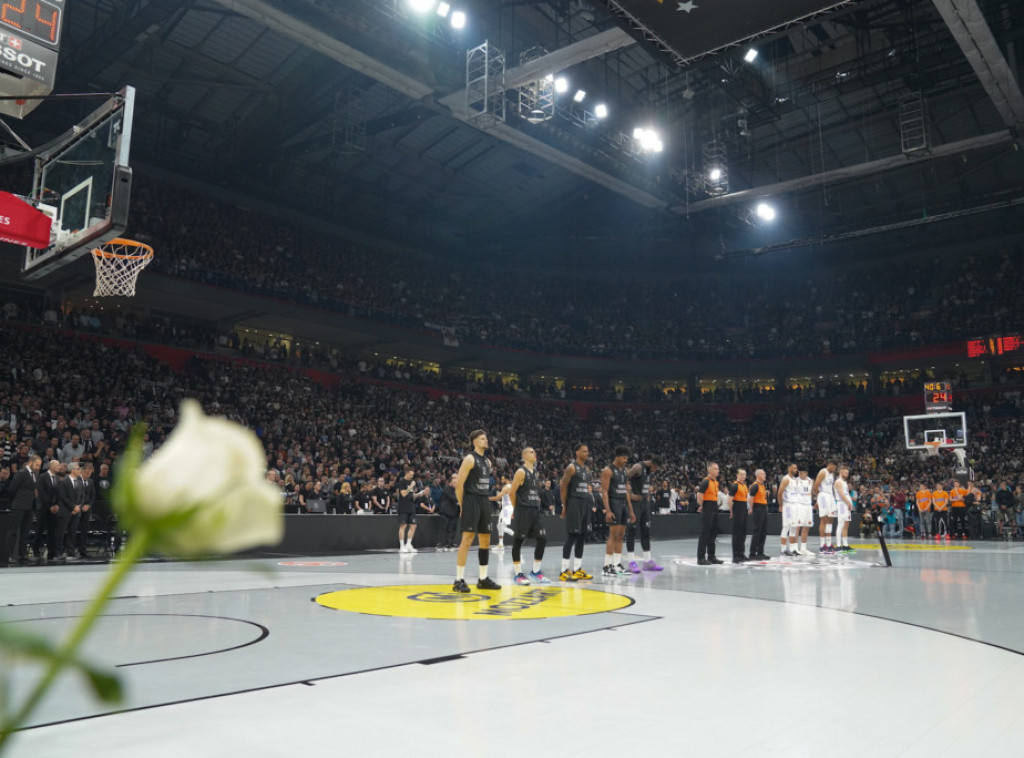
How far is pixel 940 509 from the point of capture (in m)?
24.6

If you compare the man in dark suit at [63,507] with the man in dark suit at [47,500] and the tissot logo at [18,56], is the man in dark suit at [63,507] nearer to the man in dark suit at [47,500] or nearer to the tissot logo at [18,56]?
the man in dark suit at [47,500]

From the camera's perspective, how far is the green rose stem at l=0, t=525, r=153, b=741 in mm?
614

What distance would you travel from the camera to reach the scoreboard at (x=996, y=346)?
108 ft

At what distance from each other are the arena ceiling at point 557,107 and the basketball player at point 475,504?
768 centimetres

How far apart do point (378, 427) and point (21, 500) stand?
1658 cm

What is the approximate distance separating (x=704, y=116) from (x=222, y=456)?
28.0 metres

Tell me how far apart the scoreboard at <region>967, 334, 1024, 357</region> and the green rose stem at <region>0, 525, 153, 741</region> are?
38824 mm

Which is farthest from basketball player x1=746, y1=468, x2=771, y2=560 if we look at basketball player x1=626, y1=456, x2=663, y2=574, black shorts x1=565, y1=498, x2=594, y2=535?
black shorts x1=565, y1=498, x2=594, y2=535

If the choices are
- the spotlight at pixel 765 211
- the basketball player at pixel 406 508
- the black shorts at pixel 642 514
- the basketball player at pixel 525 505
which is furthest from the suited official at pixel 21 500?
the spotlight at pixel 765 211

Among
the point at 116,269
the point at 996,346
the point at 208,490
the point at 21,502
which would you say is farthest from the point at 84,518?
the point at 996,346

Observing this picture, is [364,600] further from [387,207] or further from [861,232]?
[387,207]

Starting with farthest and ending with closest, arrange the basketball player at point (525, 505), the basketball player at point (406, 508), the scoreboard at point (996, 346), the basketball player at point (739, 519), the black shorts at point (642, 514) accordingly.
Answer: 1. the scoreboard at point (996, 346)
2. the basketball player at point (406, 508)
3. the basketball player at point (739, 519)
4. the black shorts at point (642, 514)
5. the basketball player at point (525, 505)

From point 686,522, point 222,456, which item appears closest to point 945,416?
point 686,522

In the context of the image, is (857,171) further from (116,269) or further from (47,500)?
(47,500)
